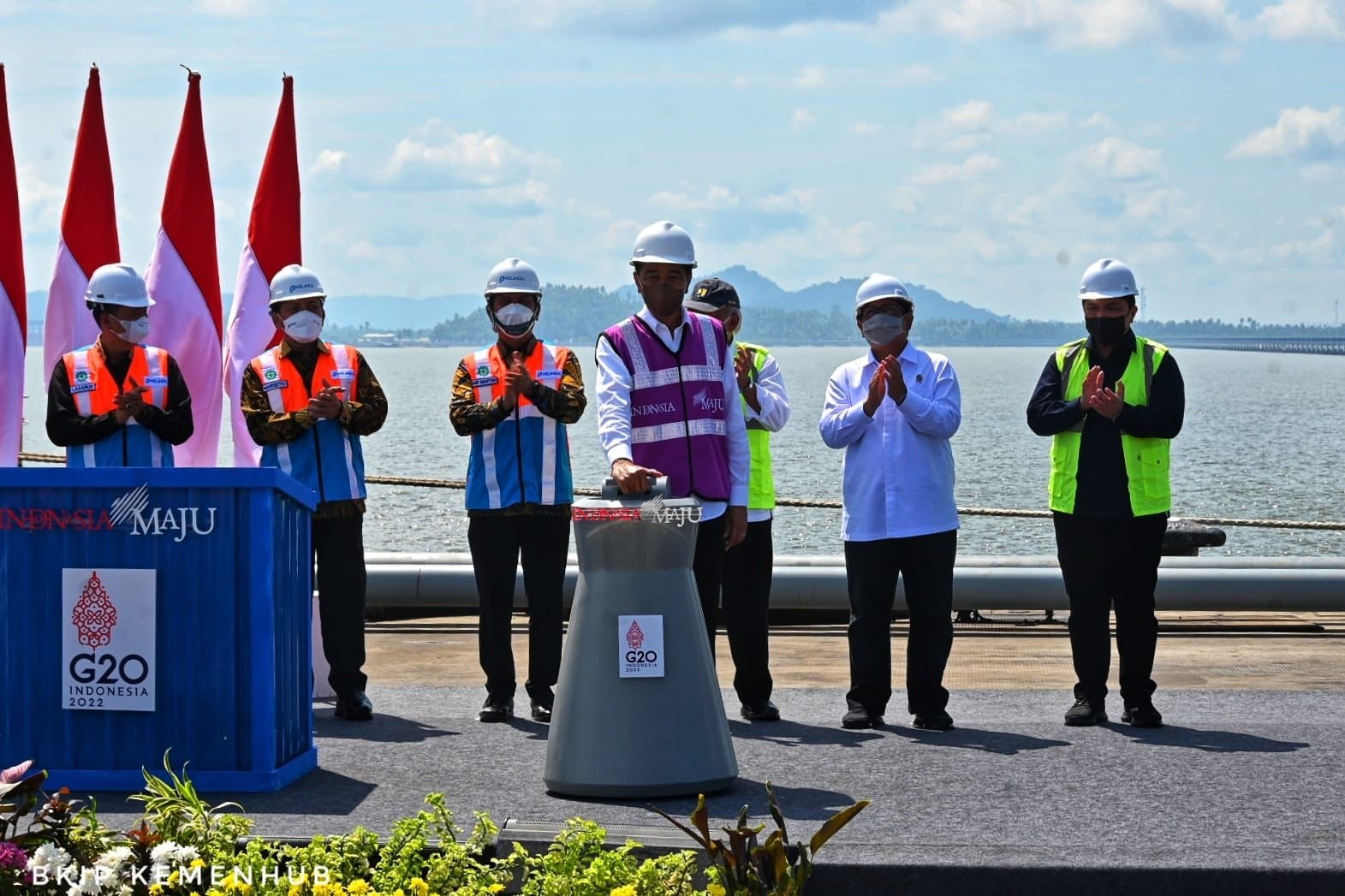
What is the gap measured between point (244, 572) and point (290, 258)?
3846mm

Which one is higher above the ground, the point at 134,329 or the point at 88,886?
the point at 134,329

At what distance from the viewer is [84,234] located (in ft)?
32.8

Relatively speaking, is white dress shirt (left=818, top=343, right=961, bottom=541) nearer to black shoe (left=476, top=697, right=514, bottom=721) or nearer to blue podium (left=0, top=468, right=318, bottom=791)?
black shoe (left=476, top=697, right=514, bottom=721)

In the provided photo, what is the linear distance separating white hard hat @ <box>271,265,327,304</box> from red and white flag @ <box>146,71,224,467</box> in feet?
5.41

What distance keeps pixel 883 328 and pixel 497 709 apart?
2.25m

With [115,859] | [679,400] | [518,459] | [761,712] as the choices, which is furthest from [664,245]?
[115,859]

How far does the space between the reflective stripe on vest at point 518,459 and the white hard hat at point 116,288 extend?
1447 millimetres

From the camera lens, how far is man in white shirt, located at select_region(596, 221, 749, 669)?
7129 millimetres

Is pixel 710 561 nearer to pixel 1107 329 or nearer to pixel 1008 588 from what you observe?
pixel 1107 329

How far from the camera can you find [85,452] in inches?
312

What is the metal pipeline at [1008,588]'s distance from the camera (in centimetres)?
1199

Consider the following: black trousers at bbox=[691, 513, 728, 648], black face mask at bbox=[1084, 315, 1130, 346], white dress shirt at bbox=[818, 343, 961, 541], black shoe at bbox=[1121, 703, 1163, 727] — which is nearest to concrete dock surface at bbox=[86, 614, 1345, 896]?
black shoe at bbox=[1121, 703, 1163, 727]

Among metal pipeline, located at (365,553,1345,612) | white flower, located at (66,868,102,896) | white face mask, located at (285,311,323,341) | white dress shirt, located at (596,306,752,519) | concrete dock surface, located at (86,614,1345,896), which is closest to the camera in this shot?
white flower, located at (66,868,102,896)

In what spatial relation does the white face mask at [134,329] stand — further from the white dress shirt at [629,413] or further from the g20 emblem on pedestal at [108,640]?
the white dress shirt at [629,413]
